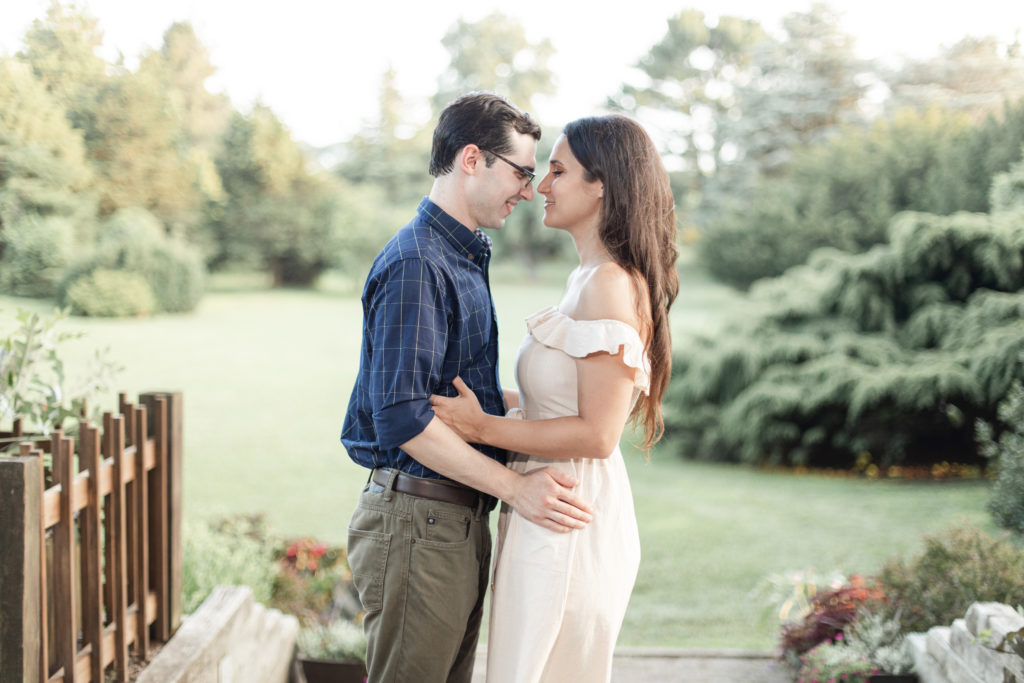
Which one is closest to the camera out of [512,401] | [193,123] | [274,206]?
[512,401]

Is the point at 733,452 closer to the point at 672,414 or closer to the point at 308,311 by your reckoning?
the point at 672,414

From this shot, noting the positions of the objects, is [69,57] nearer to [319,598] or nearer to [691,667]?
[319,598]

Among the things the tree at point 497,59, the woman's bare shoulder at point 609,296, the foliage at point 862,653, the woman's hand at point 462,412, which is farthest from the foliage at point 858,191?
the woman's hand at point 462,412

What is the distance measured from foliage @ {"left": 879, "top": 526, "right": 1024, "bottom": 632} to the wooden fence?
8.02 feet

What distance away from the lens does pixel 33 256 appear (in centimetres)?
410

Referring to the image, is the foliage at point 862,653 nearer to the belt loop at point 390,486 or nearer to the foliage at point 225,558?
the belt loop at point 390,486

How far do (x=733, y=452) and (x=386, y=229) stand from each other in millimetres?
4107

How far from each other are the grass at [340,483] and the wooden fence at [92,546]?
56.9 inches

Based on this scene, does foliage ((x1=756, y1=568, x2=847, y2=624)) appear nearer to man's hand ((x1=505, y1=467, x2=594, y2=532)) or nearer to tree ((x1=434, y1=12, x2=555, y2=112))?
man's hand ((x1=505, y1=467, x2=594, y2=532))

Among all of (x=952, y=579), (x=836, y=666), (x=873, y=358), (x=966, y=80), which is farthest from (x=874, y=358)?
(x=836, y=666)

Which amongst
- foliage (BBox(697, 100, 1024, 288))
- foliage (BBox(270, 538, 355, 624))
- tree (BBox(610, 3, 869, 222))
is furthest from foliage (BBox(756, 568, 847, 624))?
tree (BBox(610, 3, 869, 222))

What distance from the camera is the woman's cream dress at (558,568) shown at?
178cm

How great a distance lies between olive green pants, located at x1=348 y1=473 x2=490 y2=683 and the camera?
178 centimetres

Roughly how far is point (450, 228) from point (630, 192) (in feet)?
1.23
